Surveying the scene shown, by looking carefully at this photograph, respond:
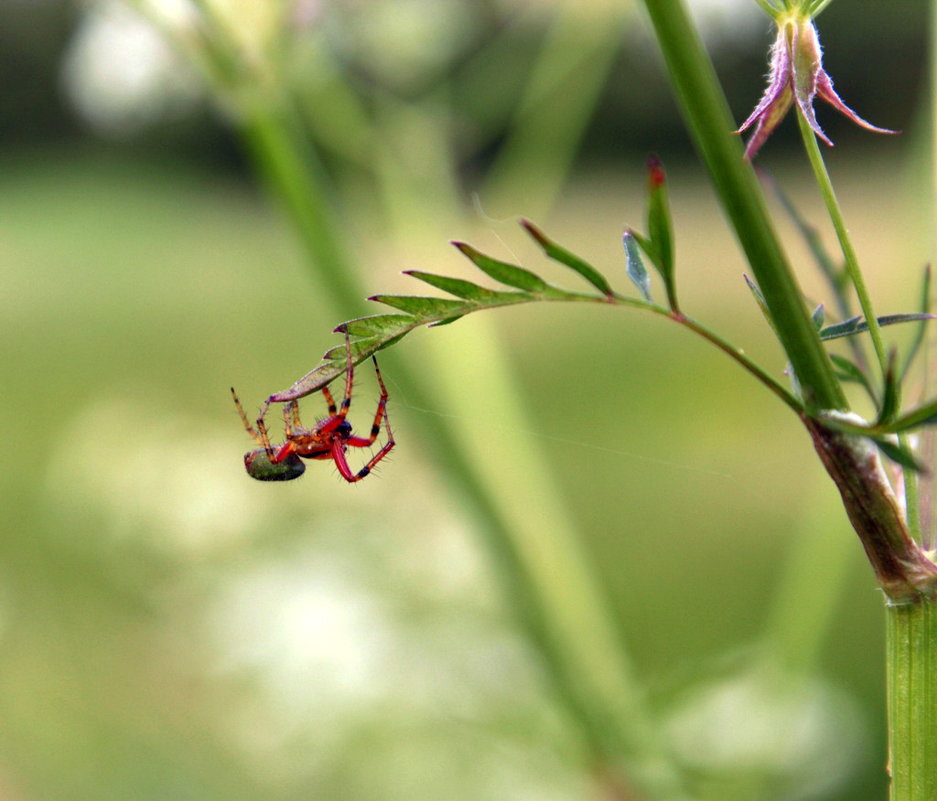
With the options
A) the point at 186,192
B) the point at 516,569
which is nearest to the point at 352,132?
the point at 516,569

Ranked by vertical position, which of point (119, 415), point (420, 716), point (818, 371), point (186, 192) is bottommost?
point (420, 716)

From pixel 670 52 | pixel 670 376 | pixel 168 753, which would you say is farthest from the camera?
pixel 670 376

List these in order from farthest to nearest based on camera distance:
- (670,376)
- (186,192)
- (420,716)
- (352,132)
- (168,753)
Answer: (186,192) → (670,376) → (168,753) → (420,716) → (352,132)

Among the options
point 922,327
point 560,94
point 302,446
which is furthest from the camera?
point 560,94

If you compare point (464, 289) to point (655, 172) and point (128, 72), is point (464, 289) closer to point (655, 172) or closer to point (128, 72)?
point (655, 172)

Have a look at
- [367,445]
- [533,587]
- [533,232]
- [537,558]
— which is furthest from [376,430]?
[533,232]

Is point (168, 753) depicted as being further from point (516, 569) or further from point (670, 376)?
point (670, 376)

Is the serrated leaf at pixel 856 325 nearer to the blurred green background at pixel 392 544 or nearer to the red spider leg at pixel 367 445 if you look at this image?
the blurred green background at pixel 392 544

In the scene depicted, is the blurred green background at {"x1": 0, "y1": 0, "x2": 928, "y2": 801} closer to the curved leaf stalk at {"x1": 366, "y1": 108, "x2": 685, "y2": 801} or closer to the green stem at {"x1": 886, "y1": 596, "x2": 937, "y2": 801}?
the curved leaf stalk at {"x1": 366, "y1": 108, "x2": 685, "y2": 801}
